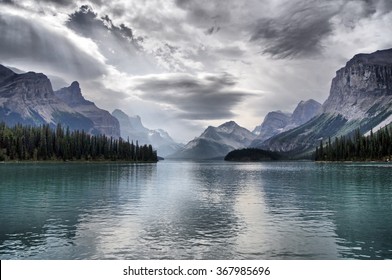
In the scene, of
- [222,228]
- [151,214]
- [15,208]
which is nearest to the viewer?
[222,228]

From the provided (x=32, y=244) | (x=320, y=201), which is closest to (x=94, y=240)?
(x=32, y=244)

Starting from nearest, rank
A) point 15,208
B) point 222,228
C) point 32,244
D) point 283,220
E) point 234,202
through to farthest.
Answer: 1. point 32,244
2. point 222,228
3. point 283,220
4. point 15,208
5. point 234,202

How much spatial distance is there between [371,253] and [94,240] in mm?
24270

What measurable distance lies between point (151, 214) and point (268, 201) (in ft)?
79.0

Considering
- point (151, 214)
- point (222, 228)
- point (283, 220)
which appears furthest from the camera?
point (151, 214)

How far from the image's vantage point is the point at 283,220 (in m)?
46.7

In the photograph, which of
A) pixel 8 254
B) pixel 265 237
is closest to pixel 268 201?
pixel 265 237

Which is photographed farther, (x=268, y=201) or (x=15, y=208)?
(x=268, y=201)

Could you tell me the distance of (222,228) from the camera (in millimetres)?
41281

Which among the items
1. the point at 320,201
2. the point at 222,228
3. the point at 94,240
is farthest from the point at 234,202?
the point at 94,240
